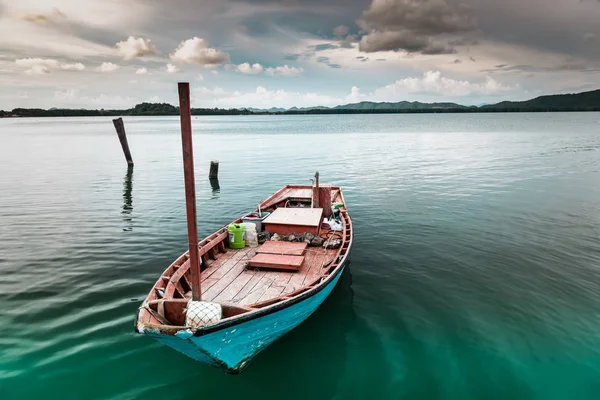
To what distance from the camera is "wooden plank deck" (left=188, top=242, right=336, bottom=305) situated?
8.73 meters

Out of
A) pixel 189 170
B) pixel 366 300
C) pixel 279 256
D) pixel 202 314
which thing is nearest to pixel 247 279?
pixel 279 256

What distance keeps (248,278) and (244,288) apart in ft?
1.99

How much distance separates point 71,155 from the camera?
149 feet

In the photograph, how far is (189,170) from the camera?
7.19 meters

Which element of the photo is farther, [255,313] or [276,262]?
[276,262]

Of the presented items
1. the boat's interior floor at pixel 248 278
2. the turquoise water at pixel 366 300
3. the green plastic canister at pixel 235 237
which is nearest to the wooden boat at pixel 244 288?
the boat's interior floor at pixel 248 278

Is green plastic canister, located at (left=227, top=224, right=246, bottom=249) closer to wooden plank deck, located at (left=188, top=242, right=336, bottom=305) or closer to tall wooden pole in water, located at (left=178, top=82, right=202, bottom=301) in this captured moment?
wooden plank deck, located at (left=188, top=242, right=336, bottom=305)

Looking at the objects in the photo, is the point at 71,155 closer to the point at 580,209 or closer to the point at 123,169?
the point at 123,169

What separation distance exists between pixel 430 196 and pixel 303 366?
18853mm

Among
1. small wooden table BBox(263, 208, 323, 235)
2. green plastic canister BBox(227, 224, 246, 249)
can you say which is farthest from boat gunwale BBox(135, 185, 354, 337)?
green plastic canister BBox(227, 224, 246, 249)

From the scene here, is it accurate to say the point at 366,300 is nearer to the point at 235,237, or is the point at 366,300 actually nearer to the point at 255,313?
the point at 235,237

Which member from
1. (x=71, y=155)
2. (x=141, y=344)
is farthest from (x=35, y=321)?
(x=71, y=155)

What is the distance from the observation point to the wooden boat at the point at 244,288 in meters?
6.53

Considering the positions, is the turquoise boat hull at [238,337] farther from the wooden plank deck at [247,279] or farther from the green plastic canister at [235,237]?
the green plastic canister at [235,237]
